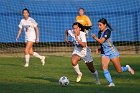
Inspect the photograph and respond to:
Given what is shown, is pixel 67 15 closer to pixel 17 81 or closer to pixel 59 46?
pixel 59 46

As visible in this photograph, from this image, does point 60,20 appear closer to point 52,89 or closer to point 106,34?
point 106,34

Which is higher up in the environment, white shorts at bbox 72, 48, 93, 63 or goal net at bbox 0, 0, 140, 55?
goal net at bbox 0, 0, 140, 55

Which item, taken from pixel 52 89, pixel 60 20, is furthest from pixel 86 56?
pixel 60 20

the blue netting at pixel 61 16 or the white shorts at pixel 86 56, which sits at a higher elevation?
the blue netting at pixel 61 16

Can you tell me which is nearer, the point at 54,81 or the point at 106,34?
the point at 106,34

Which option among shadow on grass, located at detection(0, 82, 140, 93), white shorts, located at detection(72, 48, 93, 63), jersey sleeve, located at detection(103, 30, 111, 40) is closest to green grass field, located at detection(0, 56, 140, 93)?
shadow on grass, located at detection(0, 82, 140, 93)

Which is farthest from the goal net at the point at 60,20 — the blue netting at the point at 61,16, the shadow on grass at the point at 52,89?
the shadow on grass at the point at 52,89

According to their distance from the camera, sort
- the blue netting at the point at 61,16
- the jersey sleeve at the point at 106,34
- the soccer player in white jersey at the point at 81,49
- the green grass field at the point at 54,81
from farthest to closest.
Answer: the blue netting at the point at 61,16 → the soccer player in white jersey at the point at 81,49 → the jersey sleeve at the point at 106,34 → the green grass field at the point at 54,81

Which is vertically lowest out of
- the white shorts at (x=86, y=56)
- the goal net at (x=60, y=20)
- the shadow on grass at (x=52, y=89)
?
the shadow on grass at (x=52, y=89)

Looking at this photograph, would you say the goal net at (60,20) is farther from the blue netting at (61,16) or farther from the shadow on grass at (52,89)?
the shadow on grass at (52,89)

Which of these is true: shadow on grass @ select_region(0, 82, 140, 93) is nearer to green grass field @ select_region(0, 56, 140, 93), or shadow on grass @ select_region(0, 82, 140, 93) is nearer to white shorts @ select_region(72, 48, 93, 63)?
green grass field @ select_region(0, 56, 140, 93)

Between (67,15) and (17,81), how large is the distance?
1282 cm

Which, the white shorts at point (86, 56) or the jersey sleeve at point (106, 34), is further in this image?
the white shorts at point (86, 56)

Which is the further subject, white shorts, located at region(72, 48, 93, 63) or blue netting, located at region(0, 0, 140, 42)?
blue netting, located at region(0, 0, 140, 42)
